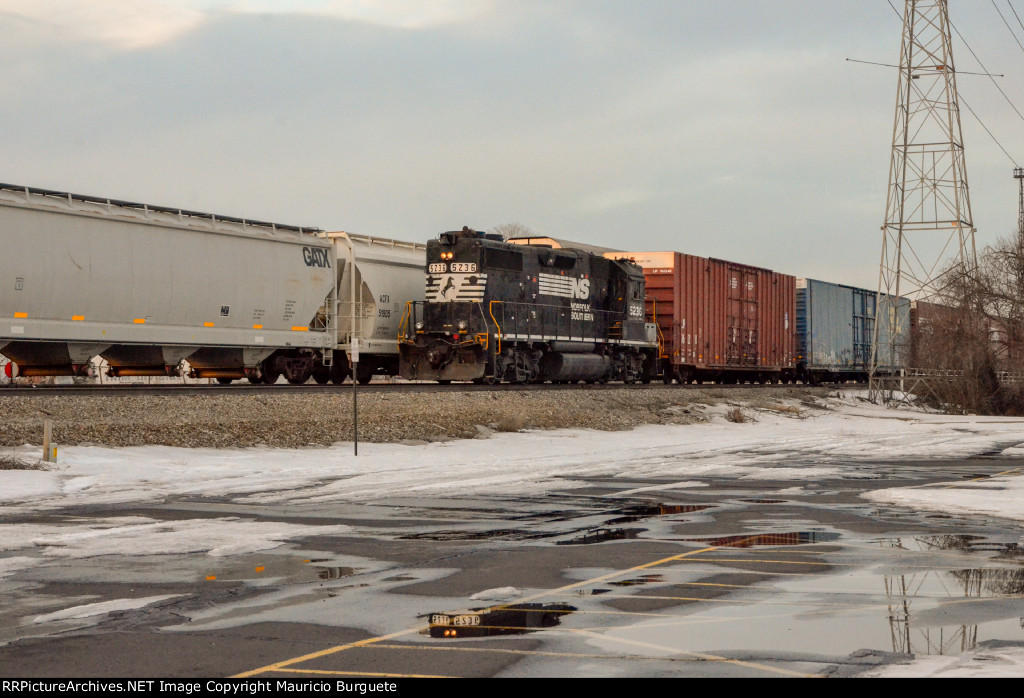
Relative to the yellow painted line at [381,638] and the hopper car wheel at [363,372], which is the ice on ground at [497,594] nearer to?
the yellow painted line at [381,638]

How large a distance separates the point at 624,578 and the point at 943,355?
135 feet

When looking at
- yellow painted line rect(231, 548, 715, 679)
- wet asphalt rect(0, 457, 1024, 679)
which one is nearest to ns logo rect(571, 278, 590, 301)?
wet asphalt rect(0, 457, 1024, 679)

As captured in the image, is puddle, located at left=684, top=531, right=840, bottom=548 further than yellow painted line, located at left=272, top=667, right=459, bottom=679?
Yes

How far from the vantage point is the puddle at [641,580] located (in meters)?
8.27

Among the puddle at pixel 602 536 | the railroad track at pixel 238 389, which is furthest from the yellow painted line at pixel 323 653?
the railroad track at pixel 238 389

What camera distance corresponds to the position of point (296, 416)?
23844 millimetres

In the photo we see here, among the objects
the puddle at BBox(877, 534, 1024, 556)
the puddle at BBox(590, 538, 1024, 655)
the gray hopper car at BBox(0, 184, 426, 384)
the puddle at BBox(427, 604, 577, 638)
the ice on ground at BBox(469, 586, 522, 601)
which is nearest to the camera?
the puddle at BBox(590, 538, 1024, 655)

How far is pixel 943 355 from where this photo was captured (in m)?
45.8

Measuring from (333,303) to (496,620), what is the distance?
952 inches

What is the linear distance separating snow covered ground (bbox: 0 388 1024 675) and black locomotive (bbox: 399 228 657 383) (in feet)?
15.9

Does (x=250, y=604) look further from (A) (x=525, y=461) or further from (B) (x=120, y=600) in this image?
(A) (x=525, y=461)

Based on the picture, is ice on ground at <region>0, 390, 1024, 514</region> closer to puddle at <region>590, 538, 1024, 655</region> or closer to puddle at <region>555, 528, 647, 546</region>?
puddle at <region>555, 528, 647, 546</region>

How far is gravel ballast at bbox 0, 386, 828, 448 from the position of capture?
2038 cm

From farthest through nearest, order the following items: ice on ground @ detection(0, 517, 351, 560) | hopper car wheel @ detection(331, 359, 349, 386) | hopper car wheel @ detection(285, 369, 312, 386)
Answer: hopper car wheel @ detection(331, 359, 349, 386), hopper car wheel @ detection(285, 369, 312, 386), ice on ground @ detection(0, 517, 351, 560)
